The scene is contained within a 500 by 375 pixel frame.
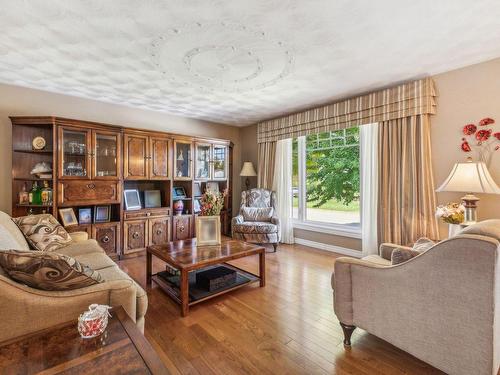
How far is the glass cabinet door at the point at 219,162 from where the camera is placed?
477 centimetres

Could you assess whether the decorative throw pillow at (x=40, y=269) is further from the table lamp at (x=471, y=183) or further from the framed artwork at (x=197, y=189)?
the framed artwork at (x=197, y=189)

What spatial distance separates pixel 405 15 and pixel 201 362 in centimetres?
280

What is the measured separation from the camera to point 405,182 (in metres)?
3.11

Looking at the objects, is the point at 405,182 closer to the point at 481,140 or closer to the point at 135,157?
the point at 481,140

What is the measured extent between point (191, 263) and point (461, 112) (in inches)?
127

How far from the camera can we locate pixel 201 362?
162 cm

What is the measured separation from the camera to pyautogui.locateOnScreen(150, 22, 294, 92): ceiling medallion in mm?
2084

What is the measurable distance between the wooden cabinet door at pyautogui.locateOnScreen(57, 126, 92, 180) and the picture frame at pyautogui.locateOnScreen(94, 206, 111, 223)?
50 cm

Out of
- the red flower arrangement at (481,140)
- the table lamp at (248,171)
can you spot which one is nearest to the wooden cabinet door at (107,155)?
the table lamp at (248,171)

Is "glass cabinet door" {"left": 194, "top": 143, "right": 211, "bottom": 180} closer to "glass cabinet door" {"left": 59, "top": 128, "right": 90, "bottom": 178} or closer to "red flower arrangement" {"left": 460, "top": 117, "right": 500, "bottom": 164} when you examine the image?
"glass cabinet door" {"left": 59, "top": 128, "right": 90, "bottom": 178}

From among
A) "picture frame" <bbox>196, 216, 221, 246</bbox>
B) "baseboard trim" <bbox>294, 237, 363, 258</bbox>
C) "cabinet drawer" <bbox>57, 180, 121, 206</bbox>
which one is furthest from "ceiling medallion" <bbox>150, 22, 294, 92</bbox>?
"baseboard trim" <bbox>294, 237, 363, 258</bbox>

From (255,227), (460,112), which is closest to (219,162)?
(255,227)

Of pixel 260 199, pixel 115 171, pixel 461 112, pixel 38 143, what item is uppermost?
pixel 461 112

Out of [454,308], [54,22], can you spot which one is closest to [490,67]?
[454,308]
